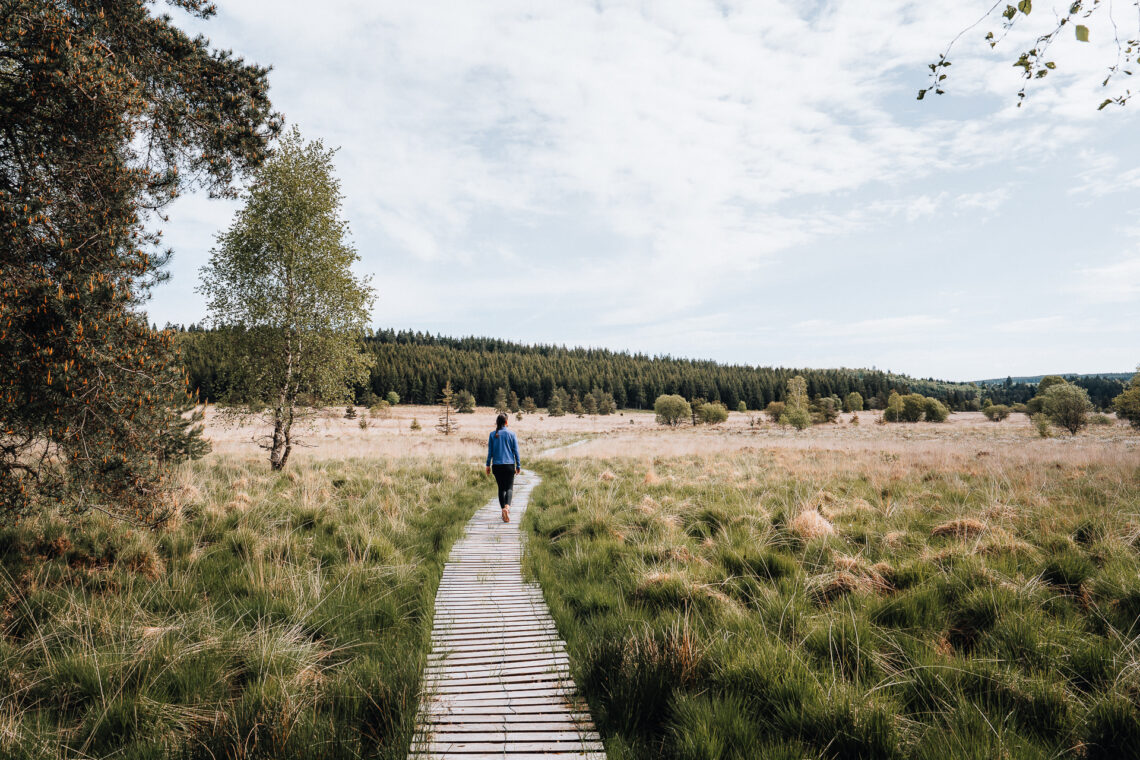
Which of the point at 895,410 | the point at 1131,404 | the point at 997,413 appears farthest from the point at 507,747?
the point at 997,413

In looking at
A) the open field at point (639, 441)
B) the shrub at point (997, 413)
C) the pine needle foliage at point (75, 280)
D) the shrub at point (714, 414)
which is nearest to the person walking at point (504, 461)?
the pine needle foliage at point (75, 280)

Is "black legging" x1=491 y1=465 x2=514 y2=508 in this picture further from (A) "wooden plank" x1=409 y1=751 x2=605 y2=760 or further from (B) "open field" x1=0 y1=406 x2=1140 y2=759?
(A) "wooden plank" x1=409 y1=751 x2=605 y2=760

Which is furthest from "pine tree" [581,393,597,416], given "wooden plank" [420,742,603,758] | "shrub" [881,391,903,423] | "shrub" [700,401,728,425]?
"wooden plank" [420,742,603,758]

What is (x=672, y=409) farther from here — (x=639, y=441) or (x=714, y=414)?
(x=639, y=441)

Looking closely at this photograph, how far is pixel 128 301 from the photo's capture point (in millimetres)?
5367

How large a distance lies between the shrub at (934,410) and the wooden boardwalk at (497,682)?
86.2m

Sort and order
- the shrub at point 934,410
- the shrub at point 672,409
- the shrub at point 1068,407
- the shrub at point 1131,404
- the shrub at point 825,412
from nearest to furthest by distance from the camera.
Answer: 1. the shrub at point 1131,404
2. the shrub at point 1068,407
3. the shrub at point 825,412
4. the shrub at point 934,410
5. the shrub at point 672,409

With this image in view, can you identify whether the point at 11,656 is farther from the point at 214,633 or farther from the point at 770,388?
the point at 770,388

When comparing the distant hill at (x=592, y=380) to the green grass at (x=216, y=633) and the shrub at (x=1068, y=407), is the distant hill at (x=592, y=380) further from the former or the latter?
the green grass at (x=216, y=633)

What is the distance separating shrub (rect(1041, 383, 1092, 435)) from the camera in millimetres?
36594

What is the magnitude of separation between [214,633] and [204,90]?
792 centimetres

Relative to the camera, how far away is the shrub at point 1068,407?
120 feet

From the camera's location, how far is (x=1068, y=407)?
121ft

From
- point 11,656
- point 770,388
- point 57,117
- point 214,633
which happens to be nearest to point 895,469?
point 214,633
